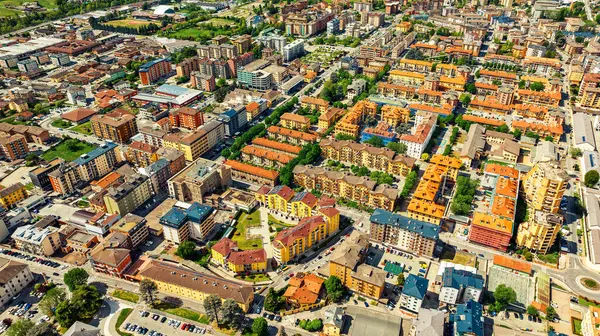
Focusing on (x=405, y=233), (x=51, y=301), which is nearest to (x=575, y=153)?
(x=405, y=233)

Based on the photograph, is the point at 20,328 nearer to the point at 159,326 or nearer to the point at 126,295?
the point at 126,295

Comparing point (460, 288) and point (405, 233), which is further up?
point (405, 233)

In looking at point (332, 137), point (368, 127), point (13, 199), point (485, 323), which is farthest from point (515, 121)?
point (13, 199)

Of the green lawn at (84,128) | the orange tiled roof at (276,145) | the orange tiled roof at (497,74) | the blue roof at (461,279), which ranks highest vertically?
the orange tiled roof at (497,74)

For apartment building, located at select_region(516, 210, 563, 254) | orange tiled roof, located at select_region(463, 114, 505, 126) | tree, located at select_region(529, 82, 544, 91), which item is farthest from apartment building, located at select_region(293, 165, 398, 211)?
tree, located at select_region(529, 82, 544, 91)

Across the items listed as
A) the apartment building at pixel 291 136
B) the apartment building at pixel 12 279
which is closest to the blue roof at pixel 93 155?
the apartment building at pixel 12 279

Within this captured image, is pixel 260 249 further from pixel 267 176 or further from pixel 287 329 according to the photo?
pixel 267 176

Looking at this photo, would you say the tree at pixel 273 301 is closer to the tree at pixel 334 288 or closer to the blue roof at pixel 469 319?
the tree at pixel 334 288
